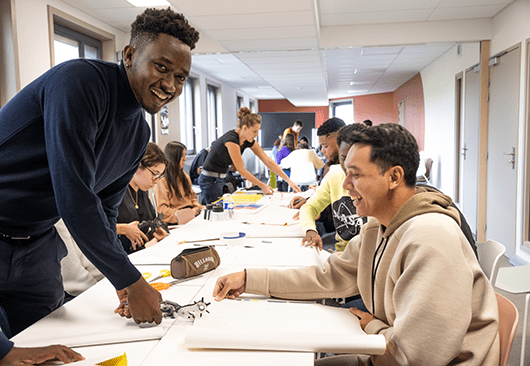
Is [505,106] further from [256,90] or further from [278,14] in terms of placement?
[256,90]

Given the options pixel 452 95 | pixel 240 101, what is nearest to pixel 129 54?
pixel 452 95

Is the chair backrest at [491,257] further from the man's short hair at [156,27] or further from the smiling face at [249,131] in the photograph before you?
the smiling face at [249,131]

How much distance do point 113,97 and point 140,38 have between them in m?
0.19

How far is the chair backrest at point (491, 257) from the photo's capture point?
186cm

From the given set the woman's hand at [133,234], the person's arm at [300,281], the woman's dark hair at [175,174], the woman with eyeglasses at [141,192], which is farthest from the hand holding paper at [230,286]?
the woman's dark hair at [175,174]

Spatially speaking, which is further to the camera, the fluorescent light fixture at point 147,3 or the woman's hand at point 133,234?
the fluorescent light fixture at point 147,3

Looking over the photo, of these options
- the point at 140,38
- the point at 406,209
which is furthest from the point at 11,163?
the point at 406,209

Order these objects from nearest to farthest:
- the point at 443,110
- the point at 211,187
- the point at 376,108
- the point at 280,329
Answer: the point at 280,329 < the point at 211,187 < the point at 443,110 < the point at 376,108

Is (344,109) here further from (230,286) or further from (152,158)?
(230,286)

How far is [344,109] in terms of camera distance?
14.8m

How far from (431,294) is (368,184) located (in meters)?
0.42

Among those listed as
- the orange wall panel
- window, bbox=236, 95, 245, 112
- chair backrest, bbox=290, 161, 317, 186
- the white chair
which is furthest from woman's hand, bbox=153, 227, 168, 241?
the orange wall panel

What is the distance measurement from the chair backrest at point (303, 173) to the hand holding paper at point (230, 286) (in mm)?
5213

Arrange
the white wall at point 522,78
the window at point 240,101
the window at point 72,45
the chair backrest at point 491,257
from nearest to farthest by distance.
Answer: the chair backrest at point 491,257, the white wall at point 522,78, the window at point 72,45, the window at point 240,101
